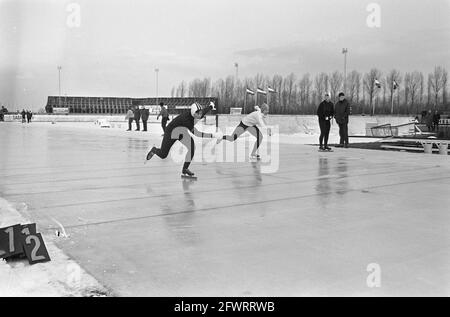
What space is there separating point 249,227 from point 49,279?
2.21 m

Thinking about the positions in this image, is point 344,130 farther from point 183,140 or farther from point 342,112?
point 183,140

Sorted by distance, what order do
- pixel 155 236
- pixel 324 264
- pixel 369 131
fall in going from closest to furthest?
pixel 324 264, pixel 155 236, pixel 369 131

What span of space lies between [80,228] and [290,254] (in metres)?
2.28

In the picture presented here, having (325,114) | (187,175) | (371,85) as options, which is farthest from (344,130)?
(371,85)

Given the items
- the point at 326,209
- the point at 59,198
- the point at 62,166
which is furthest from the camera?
the point at 62,166

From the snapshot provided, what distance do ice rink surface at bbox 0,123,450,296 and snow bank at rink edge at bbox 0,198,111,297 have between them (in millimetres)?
116

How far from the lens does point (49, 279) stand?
10.8 feet

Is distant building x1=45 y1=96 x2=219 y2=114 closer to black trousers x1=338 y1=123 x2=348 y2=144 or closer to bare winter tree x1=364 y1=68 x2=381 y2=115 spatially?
bare winter tree x1=364 y1=68 x2=381 y2=115

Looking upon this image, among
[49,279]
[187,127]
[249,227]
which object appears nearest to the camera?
[49,279]

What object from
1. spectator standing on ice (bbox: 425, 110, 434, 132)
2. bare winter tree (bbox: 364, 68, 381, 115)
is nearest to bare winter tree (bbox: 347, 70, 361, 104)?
bare winter tree (bbox: 364, 68, 381, 115)

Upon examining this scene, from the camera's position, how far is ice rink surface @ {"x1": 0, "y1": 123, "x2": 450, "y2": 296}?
3291 mm

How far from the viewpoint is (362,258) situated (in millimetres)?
3775
